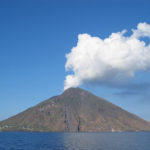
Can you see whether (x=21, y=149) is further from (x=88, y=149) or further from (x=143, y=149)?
(x=143, y=149)

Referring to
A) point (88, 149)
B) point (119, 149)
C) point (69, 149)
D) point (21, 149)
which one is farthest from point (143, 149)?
point (21, 149)

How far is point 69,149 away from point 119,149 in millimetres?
25560

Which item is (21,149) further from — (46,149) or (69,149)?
(69,149)

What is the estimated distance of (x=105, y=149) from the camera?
119938 mm


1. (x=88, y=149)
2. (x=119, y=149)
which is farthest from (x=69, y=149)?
(x=119, y=149)

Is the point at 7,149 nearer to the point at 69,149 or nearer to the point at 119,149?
the point at 69,149

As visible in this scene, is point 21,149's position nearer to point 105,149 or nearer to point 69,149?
point 69,149

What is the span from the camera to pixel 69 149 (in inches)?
4722

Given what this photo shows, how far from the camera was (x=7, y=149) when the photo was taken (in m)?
119

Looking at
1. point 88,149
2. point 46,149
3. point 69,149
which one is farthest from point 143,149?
point 46,149

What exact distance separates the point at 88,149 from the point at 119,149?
51.9ft

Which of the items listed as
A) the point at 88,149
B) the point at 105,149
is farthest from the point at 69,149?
the point at 105,149

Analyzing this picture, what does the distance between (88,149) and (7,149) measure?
4097 cm

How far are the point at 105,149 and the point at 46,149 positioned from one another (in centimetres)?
2990
